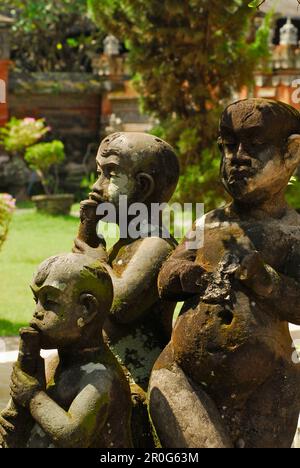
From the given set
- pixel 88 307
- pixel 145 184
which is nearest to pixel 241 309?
pixel 88 307

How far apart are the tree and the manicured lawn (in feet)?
8.47

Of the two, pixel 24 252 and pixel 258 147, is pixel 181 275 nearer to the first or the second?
pixel 258 147

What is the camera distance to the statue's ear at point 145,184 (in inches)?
146

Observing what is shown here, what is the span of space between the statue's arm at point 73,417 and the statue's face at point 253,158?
0.88 metres

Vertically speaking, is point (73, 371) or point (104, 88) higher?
point (73, 371)

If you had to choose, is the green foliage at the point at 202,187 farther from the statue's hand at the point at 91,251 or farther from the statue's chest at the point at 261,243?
the statue's chest at the point at 261,243

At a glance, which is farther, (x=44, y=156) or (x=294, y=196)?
(x=44, y=156)

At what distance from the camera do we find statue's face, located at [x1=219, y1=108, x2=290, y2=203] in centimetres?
329

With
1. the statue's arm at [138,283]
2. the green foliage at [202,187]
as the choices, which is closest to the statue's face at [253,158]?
the statue's arm at [138,283]

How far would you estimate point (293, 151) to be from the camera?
3332 mm

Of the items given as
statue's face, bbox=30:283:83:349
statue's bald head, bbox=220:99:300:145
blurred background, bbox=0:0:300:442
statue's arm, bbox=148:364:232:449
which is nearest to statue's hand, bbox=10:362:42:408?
statue's face, bbox=30:283:83:349

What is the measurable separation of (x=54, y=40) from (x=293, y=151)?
1946 cm

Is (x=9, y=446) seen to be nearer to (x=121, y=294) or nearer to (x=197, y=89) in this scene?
(x=121, y=294)

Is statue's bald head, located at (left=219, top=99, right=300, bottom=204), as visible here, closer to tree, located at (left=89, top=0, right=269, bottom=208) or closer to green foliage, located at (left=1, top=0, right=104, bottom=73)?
tree, located at (left=89, top=0, right=269, bottom=208)
